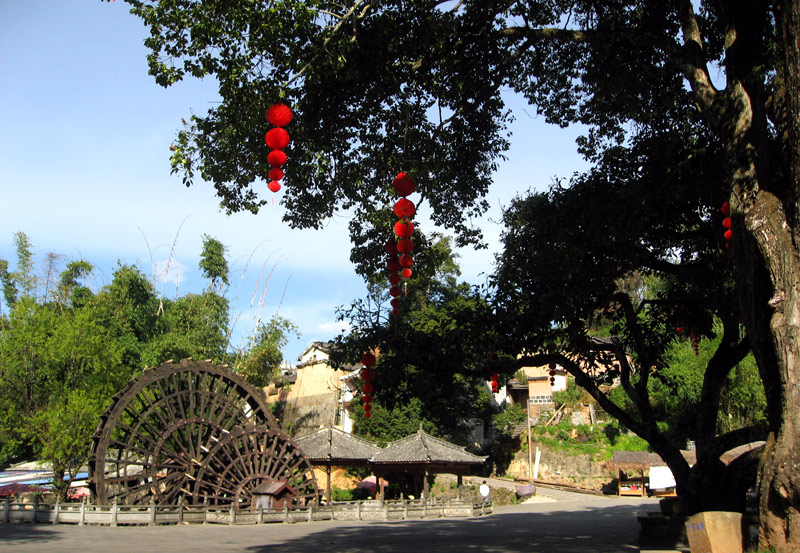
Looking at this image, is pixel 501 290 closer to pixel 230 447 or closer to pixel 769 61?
pixel 769 61

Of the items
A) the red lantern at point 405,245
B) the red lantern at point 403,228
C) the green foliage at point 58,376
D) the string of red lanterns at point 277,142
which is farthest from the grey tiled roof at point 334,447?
the string of red lanterns at point 277,142

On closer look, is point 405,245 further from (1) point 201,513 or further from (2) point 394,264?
(1) point 201,513

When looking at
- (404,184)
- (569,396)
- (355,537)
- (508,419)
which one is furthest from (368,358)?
(569,396)

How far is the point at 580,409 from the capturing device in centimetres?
3722

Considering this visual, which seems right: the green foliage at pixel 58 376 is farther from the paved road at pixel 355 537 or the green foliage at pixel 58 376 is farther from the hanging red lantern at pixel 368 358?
the hanging red lantern at pixel 368 358

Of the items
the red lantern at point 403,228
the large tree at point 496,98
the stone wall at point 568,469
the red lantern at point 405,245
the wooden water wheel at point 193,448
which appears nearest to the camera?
the large tree at point 496,98

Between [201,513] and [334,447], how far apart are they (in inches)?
252

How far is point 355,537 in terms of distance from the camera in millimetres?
14531

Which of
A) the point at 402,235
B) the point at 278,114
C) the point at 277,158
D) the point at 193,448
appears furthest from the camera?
the point at 193,448

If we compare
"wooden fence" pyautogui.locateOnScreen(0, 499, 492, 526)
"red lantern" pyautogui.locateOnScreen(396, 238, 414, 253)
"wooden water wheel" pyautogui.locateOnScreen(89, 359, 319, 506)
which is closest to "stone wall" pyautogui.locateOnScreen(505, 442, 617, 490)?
"wooden fence" pyautogui.locateOnScreen(0, 499, 492, 526)

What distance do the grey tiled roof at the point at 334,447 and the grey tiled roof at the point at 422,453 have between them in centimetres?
67

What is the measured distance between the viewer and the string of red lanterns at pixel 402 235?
862cm

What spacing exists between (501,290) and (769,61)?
5.73 m

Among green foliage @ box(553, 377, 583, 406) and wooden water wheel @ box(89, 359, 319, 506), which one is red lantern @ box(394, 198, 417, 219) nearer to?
wooden water wheel @ box(89, 359, 319, 506)
